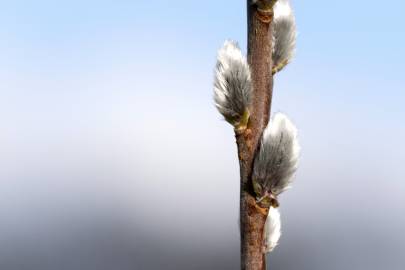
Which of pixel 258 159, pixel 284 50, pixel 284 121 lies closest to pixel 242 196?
pixel 258 159

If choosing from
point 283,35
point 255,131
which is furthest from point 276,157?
point 283,35

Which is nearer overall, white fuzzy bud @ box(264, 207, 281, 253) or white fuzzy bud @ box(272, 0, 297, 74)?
white fuzzy bud @ box(264, 207, 281, 253)

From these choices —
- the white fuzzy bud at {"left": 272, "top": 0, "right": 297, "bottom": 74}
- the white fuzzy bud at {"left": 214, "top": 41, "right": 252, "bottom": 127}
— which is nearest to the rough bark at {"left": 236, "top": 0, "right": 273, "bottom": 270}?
the white fuzzy bud at {"left": 214, "top": 41, "right": 252, "bottom": 127}

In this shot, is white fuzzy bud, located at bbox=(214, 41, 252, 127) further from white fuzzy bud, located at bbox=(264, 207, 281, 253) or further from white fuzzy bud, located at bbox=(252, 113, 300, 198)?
white fuzzy bud, located at bbox=(264, 207, 281, 253)

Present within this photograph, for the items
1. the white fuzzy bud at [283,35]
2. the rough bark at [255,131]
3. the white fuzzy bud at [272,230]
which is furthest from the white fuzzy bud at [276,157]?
the white fuzzy bud at [283,35]

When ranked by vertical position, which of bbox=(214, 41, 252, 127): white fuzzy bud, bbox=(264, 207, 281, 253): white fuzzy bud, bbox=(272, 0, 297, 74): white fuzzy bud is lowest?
bbox=(264, 207, 281, 253): white fuzzy bud

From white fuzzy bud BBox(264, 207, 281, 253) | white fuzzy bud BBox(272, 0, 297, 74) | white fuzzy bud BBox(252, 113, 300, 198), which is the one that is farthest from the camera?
white fuzzy bud BBox(272, 0, 297, 74)
